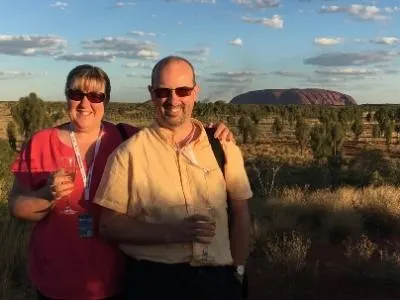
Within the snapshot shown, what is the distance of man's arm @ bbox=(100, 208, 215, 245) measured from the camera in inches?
112

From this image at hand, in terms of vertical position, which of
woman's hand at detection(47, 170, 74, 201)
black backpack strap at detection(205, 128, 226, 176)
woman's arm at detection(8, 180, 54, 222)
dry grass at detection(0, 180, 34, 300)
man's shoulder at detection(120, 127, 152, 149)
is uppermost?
man's shoulder at detection(120, 127, 152, 149)

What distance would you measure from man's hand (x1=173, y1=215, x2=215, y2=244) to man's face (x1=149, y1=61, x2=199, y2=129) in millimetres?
467

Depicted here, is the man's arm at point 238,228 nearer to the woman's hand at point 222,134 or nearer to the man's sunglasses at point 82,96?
the woman's hand at point 222,134

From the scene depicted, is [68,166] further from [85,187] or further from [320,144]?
[320,144]

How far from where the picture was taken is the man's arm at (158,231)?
9.31 feet

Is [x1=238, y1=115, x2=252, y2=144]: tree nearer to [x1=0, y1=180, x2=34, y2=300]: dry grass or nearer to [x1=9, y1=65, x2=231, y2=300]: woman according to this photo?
[x1=0, y1=180, x2=34, y2=300]: dry grass

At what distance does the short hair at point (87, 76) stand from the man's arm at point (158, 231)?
26.3 inches

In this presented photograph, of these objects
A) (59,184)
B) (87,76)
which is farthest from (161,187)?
(87,76)

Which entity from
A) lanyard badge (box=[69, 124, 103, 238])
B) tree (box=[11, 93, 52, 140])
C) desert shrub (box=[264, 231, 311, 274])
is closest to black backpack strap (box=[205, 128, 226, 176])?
lanyard badge (box=[69, 124, 103, 238])

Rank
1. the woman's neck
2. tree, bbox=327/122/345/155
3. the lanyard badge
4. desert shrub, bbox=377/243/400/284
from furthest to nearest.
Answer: tree, bbox=327/122/345/155 < desert shrub, bbox=377/243/400/284 < the woman's neck < the lanyard badge

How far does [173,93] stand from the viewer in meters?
2.95

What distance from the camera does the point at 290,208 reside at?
39.8 feet

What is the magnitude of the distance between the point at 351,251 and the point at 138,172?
6761 mm

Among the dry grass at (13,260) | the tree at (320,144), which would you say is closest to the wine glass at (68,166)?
the dry grass at (13,260)
